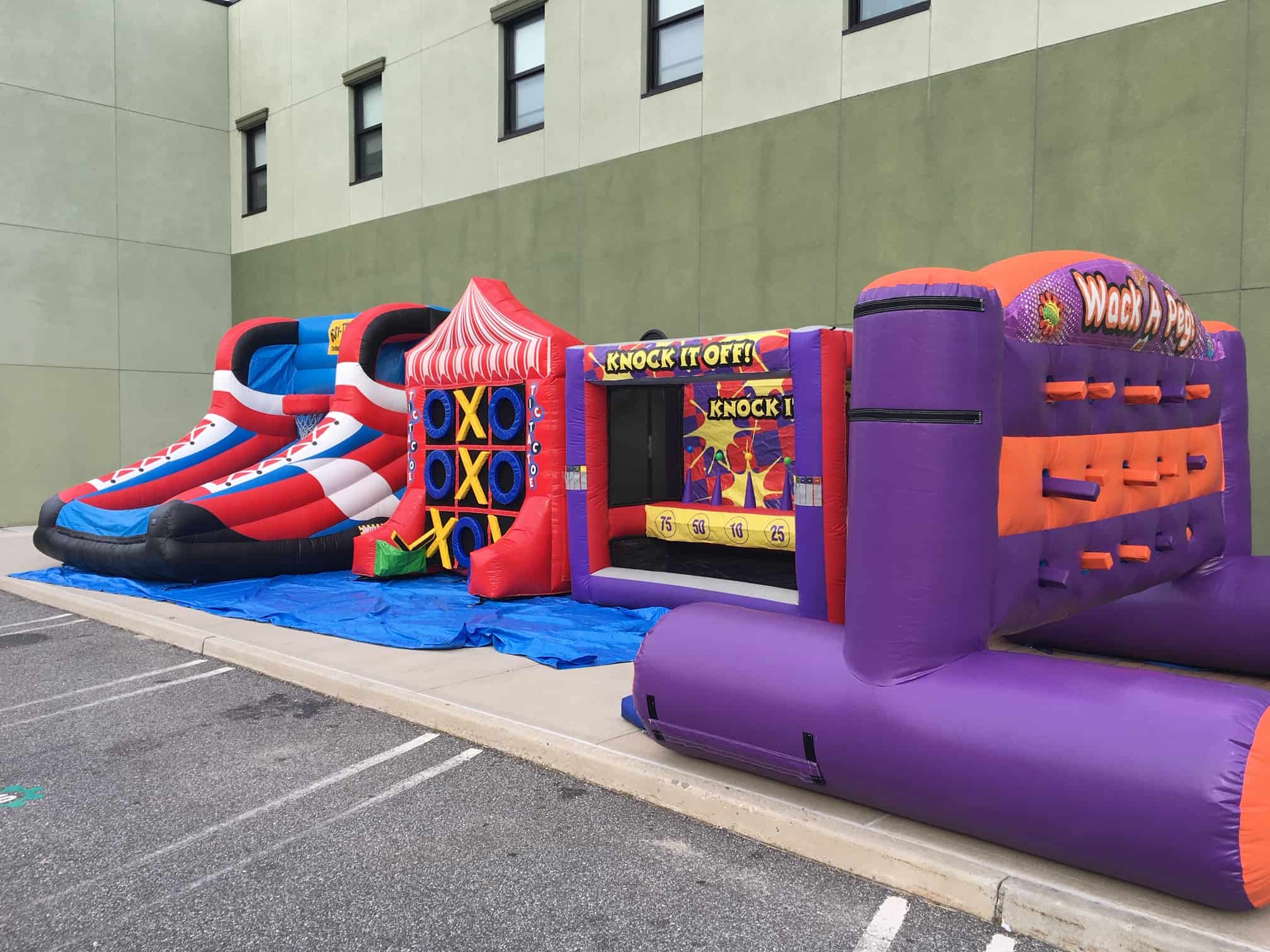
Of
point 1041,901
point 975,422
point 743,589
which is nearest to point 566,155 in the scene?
point 743,589

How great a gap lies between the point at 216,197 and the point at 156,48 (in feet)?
7.95

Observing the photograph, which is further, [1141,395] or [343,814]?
[1141,395]

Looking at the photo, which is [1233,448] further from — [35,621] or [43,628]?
[35,621]

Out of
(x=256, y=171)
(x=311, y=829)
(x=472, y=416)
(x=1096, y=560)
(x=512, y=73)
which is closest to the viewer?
(x=311, y=829)

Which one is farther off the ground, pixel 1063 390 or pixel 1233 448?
pixel 1063 390

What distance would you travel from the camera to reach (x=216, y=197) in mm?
17016

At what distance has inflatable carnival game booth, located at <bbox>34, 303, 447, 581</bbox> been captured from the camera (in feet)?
29.3

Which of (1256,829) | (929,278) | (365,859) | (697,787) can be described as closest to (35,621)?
(365,859)

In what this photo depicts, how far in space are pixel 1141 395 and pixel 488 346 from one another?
5.60 m

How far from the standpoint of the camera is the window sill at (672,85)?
10406 millimetres

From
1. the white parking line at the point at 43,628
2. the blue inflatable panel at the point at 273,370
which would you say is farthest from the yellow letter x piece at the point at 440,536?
the blue inflatable panel at the point at 273,370

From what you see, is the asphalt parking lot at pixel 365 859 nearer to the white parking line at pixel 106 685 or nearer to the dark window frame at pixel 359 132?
the white parking line at pixel 106 685

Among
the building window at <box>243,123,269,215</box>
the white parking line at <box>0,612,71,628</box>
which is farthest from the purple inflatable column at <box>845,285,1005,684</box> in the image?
the building window at <box>243,123,269,215</box>

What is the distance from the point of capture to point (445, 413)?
29.3ft
